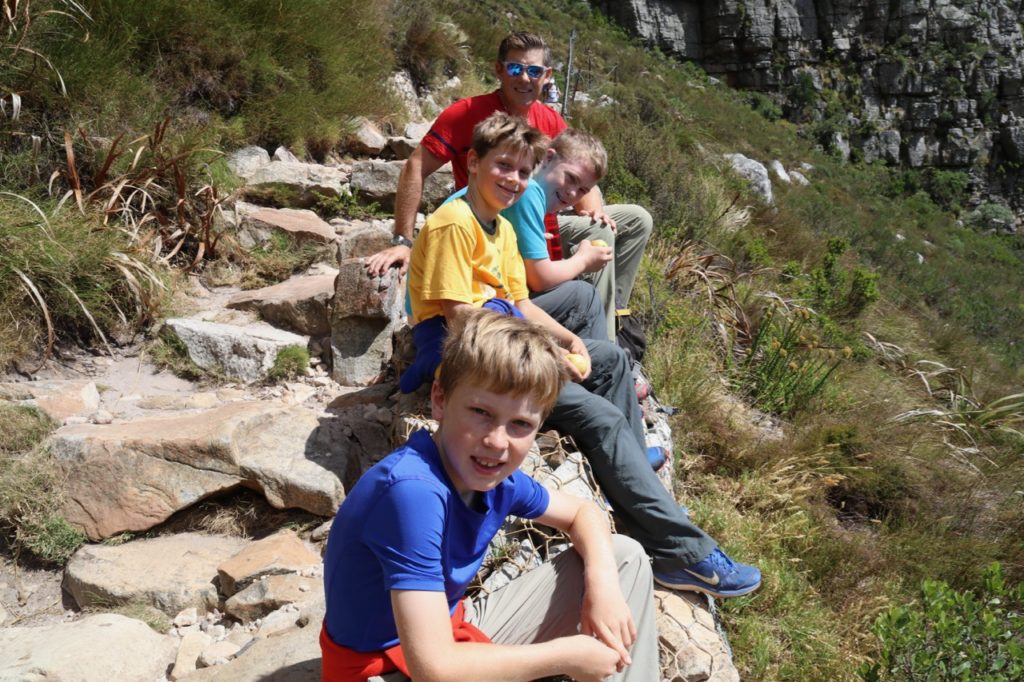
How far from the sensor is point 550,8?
21547 mm

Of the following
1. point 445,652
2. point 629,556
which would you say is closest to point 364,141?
point 629,556

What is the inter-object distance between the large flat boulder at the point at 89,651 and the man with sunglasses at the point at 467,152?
1675mm

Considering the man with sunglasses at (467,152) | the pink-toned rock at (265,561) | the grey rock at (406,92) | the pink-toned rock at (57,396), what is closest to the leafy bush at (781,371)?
the man with sunglasses at (467,152)

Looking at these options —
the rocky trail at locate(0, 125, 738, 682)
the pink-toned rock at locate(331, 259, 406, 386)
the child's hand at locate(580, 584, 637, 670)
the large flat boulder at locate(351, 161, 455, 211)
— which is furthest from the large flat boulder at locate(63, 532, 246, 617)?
the large flat boulder at locate(351, 161, 455, 211)

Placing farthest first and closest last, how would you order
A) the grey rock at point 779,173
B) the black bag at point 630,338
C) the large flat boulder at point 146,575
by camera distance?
the grey rock at point 779,173
the black bag at point 630,338
the large flat boulder at point 146,575

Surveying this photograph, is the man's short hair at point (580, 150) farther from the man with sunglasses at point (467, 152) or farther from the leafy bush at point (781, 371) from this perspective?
the leafy bush at point (781, 371)

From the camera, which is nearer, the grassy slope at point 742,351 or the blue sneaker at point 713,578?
the blue sneaker at point 713,578

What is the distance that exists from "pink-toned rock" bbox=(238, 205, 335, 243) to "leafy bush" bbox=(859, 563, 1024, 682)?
3.59 meters

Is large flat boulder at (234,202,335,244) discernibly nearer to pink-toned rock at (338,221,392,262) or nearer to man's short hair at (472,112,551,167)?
pink-toned rock at (338,221,392,262)

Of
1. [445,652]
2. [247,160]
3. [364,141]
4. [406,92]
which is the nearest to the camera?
[445,652]

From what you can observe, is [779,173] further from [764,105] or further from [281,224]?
[764,105]

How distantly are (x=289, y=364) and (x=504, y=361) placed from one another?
2.38 metres

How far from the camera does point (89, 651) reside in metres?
2.03

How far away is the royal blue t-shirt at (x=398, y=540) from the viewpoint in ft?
4.31
